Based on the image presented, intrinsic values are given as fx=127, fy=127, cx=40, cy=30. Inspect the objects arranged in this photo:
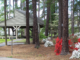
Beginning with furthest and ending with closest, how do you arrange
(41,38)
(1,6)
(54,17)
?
1. (1,6)
2. (54,17)
3. (41,38)

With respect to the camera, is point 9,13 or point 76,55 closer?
point 76,55

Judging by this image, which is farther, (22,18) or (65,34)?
(22,18)

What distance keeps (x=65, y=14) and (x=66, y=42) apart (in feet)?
7.12

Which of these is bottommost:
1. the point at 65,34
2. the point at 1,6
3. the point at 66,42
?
the point at 66,42

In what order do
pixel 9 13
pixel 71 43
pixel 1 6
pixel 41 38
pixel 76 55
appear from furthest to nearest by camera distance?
pixel 9 13
pixel 1 6
pixel 41 38
pixel 71 43
pixel 76 55


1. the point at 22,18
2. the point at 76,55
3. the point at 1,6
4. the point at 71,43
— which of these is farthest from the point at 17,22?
the point at 76,55

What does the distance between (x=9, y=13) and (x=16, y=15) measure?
55.8 ft

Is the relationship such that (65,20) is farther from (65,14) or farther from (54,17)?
(54,17)

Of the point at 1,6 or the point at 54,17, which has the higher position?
the point at 1,6

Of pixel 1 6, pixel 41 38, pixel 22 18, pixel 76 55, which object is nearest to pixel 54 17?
pixel 22 18

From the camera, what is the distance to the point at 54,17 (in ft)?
101

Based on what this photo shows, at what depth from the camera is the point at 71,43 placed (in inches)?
421

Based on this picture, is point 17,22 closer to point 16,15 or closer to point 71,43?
point 16,15

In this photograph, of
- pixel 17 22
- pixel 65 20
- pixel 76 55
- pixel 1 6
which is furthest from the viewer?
pixel 1 6
